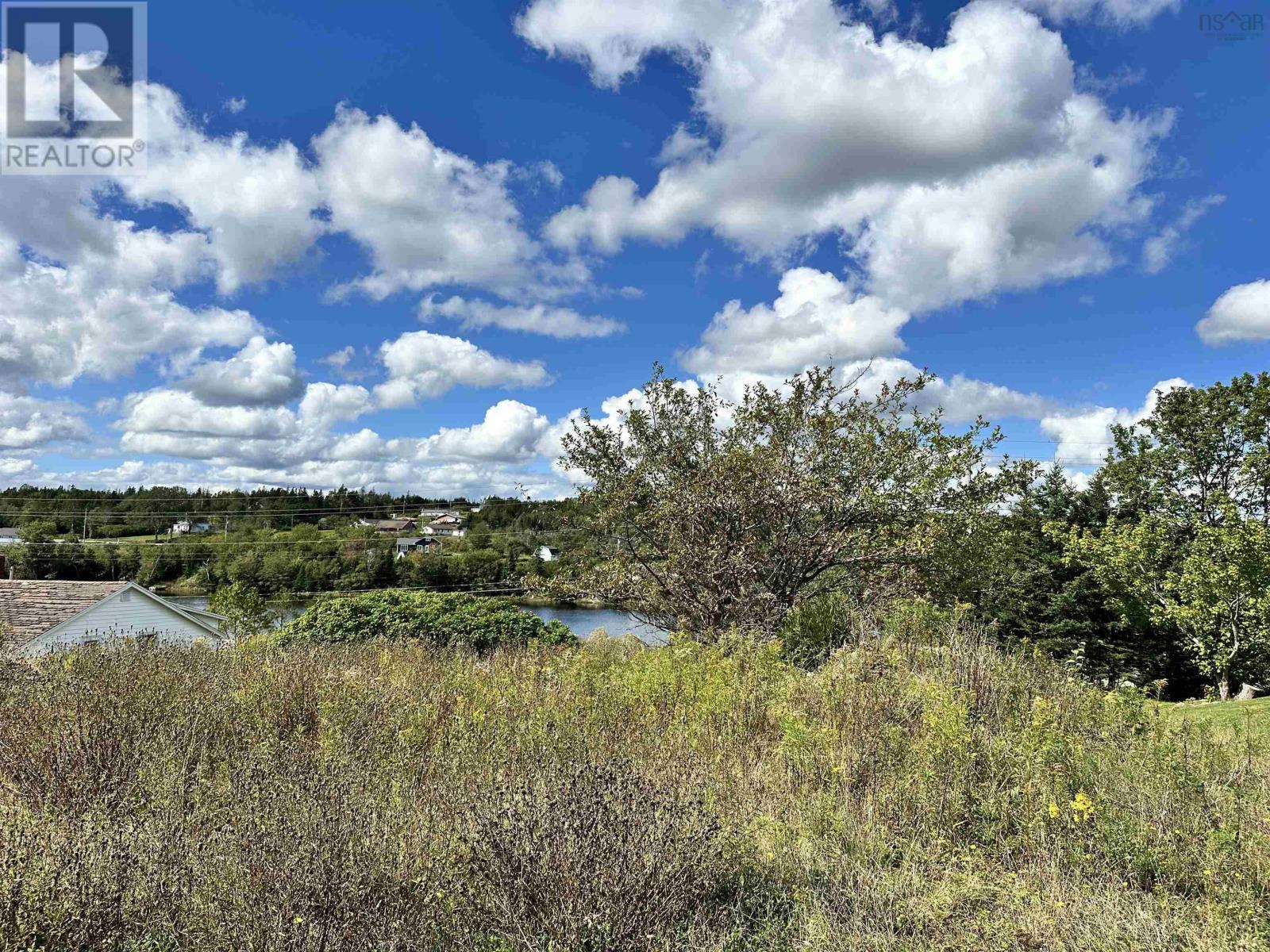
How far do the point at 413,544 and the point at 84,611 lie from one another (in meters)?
33.1

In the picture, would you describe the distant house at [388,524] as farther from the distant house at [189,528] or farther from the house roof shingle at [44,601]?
the house roof shingle at [44,601]

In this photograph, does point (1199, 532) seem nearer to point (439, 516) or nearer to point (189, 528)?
point (439, 516)

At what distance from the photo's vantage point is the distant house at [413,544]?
48.5m

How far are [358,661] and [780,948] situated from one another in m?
6.10

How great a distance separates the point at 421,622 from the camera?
12258mm

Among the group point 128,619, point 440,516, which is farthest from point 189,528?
point 128,619

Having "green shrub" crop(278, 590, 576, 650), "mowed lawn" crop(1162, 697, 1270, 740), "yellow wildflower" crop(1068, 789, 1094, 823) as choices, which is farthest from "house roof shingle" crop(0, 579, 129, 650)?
"mowed lawn" crop(1162, 697, 1270, 740)

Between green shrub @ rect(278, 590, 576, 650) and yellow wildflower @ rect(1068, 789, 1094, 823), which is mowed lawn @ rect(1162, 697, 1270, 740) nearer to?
yellow wildflower @ rect(1068, 789, 1094, 823)

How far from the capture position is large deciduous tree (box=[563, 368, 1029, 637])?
9.59m

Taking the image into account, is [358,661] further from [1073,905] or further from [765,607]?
[1073,905]

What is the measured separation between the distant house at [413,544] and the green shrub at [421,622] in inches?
1349

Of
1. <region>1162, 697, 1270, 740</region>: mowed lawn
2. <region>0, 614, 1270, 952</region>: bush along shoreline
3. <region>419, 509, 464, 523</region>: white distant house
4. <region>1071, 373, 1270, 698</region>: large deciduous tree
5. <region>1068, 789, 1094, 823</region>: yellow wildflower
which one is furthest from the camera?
<region>419, 509, 464, 523</region>: white distant house

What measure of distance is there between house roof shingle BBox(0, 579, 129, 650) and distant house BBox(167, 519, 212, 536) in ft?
147

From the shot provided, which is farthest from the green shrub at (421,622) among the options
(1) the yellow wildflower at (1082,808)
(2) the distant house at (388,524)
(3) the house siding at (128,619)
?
(2) the distant house at (388,524)
